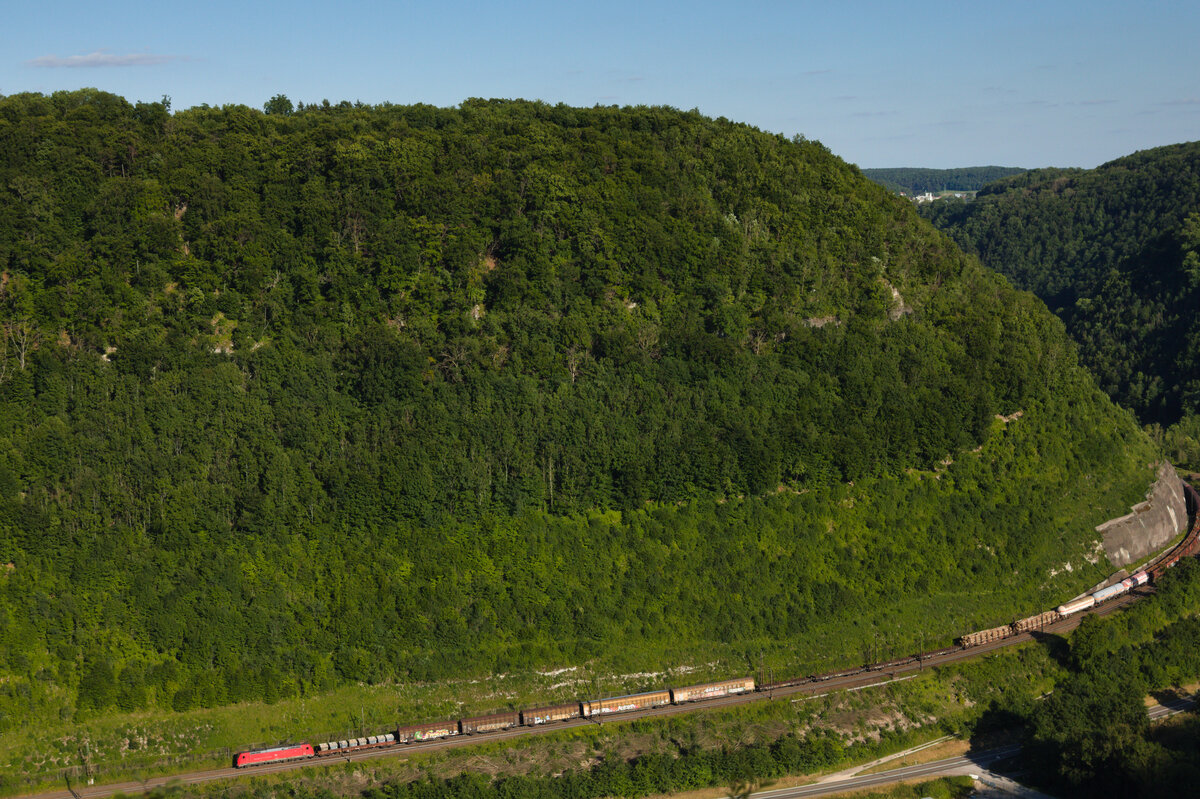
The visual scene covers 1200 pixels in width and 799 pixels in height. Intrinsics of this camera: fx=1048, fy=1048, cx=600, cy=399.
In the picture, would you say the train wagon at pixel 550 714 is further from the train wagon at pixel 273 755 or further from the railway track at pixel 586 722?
the train wagon at pixel 273 755

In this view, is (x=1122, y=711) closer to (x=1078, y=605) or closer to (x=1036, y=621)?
(x=1036, y=621)

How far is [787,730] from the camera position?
89562 mm

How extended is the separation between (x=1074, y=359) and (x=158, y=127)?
376ft

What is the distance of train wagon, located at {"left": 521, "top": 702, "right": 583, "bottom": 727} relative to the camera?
3484 inches

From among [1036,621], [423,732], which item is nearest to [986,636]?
[1036,621]

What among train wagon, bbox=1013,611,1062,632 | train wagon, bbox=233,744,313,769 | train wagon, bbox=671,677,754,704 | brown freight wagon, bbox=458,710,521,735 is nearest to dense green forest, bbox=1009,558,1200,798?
train wagon, bbox=1013,611,1062,632

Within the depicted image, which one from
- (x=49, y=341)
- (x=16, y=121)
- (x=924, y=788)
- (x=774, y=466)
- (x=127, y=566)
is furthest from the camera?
(x=16, y=121)

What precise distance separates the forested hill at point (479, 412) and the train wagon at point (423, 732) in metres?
6.21

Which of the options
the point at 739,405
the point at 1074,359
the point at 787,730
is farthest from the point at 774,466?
the point at 1074,359

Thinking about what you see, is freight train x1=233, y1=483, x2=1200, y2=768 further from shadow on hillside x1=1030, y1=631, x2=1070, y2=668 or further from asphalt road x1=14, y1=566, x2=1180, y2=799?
shadow on hillside x1=1030, y1=631, x2=1070, y2=668

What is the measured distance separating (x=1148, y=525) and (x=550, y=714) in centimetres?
7657

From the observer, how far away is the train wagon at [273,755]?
82312 mm

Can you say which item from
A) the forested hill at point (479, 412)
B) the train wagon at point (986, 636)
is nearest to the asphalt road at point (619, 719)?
the train wagon at point (986, 636)

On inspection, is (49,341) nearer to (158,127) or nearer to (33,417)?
(33,417)
